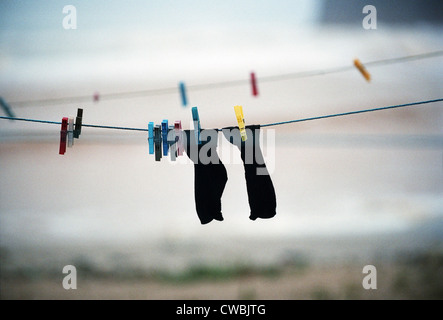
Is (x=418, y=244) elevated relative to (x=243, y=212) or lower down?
lower down

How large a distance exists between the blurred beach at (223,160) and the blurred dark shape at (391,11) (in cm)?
5

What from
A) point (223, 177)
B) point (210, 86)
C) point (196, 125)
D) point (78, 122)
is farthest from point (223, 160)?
point (78, 122)

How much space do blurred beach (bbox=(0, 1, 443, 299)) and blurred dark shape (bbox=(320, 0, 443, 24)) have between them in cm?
5

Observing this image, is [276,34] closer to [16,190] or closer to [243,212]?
[243,212]

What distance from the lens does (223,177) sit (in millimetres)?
1729

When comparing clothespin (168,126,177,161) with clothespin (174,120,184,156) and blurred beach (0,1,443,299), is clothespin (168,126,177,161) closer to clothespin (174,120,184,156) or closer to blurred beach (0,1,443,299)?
clothespin (174,120,184,156)

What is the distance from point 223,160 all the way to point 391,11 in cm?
129

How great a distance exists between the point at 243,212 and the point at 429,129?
1.17 meters

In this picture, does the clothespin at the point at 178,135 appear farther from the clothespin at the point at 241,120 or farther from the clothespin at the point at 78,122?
the clothespin at the point at 78,122

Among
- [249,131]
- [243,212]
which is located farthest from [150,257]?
[249,131]

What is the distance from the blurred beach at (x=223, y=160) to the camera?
2.23 m

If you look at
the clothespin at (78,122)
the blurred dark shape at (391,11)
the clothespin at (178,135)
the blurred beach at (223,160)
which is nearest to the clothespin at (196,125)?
the clothespin at (178,135)

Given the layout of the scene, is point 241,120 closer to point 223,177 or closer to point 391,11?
point 223,177

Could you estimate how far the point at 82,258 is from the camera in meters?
2.28
